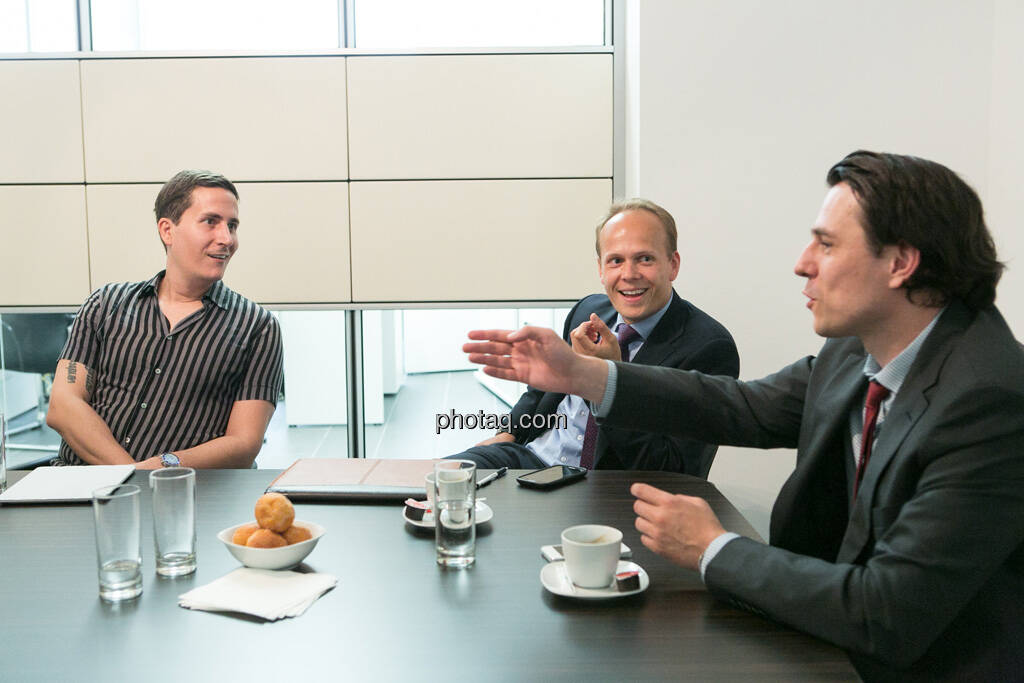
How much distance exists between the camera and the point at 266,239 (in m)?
3.43

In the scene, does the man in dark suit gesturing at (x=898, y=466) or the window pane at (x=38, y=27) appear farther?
the window pane at (x=38, y=27)

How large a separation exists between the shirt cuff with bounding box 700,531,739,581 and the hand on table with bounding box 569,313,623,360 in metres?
0.87

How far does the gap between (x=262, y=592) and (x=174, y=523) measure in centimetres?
20

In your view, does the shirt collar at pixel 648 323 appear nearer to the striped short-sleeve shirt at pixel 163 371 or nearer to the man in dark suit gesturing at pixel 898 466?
the man in dark suit gesturing at pixel 898 466

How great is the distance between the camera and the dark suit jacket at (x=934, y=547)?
3.70 feet

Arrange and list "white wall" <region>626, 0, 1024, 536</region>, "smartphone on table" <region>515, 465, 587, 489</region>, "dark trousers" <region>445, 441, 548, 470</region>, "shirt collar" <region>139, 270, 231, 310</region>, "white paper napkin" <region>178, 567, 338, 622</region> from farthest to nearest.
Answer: "white wall" <region>626, 0, 1024, 536</region> < "shirt collar" <region>139, 270, 231, 310</region> < "dark trousers" <region>445, 441, 548, 470</region> < "smartphone on table" <region>515, 465, 587, 489</region> < "white paper napkin" <region>178, 567, 338, 622</region>

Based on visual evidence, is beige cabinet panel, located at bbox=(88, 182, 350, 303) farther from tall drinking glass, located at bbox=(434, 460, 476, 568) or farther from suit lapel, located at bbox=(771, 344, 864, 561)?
suit lapel, located at bbox=(771, 344, 864, 561)

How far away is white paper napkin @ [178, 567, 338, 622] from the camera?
120 centimetres

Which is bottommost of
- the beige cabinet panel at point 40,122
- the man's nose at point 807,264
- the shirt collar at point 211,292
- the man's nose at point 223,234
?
the shirt collar at point 211,292

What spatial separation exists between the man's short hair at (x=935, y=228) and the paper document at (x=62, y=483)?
1499 mm

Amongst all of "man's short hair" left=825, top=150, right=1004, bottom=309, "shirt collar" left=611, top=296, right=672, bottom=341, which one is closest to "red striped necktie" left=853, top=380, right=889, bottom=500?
"man's short hair" left=825, top=150, right=1004, bottom=309

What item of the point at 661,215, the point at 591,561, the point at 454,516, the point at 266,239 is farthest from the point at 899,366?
the point at 266,239

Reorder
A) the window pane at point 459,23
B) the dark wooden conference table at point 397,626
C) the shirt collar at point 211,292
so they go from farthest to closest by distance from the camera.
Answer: the window pane at point 459,23, the shirt collar at point 211,292, the dark wooden conference table at point 397,626

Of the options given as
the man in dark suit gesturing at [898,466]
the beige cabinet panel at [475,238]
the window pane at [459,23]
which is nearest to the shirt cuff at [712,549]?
the man in dark suit gesturing at [898,466]
